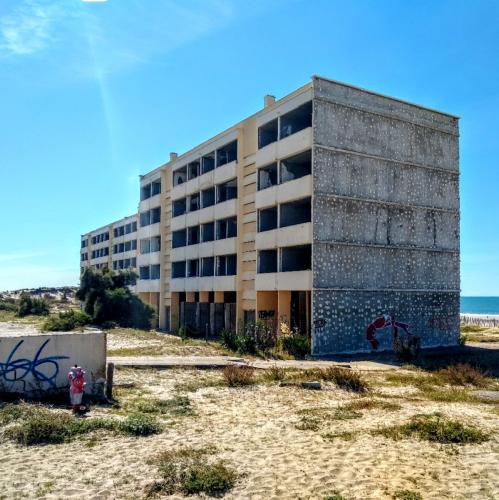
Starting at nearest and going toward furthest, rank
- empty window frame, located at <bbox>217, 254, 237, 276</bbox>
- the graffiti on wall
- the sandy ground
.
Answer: the sandy ground, the graffiti on wall, empty window frame, located at <bbox>217, 254, 237, 276</bbox>

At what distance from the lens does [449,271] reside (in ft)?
115

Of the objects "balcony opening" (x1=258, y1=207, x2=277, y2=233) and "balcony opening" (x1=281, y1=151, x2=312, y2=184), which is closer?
"balcony opening" (x1=281, y1=151, x2=312, y2=184)

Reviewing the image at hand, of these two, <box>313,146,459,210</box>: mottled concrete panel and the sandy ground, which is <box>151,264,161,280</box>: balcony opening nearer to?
<box>313,146,459,210</box>: mottled concrete panel

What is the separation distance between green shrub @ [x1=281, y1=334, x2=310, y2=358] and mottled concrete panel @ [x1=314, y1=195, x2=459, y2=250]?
17.9ft

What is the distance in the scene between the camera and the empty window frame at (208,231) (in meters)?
41.4

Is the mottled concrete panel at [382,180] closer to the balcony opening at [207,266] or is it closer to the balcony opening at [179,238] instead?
the balcony opening at [207,266]

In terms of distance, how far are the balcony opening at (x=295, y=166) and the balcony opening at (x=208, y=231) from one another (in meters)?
10.1

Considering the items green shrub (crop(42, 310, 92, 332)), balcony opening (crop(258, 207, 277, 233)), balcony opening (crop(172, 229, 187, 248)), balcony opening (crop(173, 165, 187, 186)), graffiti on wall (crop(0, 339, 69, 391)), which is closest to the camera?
graffiti on wall (crop(0, 339, 69, 391))

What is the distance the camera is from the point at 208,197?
42.1 metres

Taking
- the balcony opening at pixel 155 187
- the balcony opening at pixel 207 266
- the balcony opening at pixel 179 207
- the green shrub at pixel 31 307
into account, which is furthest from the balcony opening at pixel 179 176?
the green shrub at pixel 31 307

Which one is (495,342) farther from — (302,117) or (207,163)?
(207,163)

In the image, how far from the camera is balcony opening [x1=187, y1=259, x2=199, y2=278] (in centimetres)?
4412

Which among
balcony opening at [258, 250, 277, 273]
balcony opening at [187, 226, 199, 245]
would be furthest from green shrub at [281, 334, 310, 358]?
balcony opening at [187, 226, 199, 245]

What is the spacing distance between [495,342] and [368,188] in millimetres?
16142
